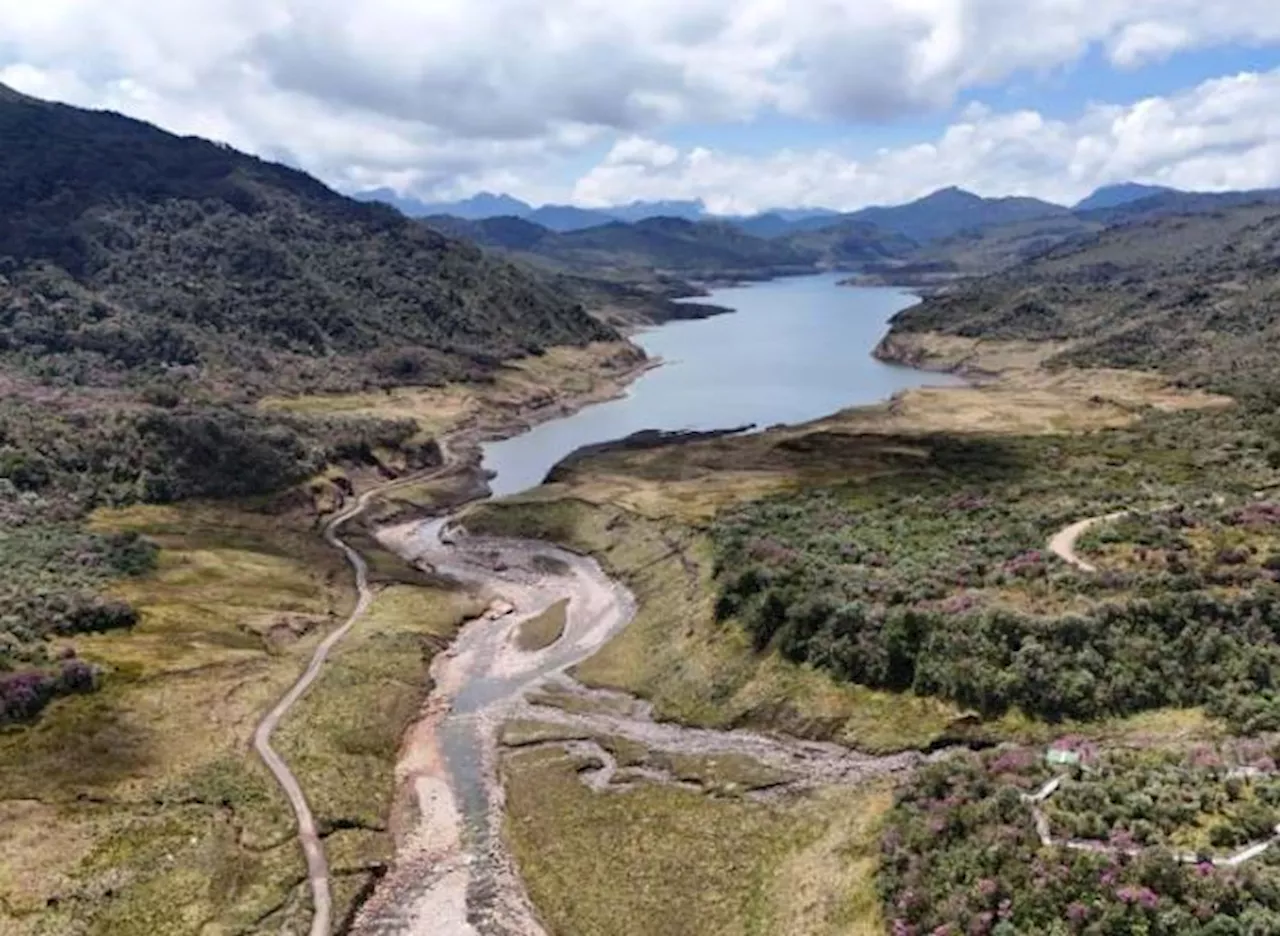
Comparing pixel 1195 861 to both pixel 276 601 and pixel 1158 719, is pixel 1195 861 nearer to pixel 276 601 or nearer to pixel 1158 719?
pixel 1158 719

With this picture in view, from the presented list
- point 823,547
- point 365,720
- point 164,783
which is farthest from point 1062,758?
point 164,783


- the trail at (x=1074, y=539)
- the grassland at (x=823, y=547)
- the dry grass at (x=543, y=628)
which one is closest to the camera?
the grassland at (x=823, y=547)

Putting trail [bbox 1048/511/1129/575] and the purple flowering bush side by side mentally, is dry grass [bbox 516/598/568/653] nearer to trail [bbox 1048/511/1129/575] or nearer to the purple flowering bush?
trail [bbox 1048/511/1129/575]

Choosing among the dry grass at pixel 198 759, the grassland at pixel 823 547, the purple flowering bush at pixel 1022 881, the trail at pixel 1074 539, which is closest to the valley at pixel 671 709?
the purple flowering bush at pixel 1022 881

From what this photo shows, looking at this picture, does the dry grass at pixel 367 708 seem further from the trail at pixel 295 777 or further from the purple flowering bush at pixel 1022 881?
the purple flowering bush at pixel 1022 881

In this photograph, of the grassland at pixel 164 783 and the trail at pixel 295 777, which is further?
the trail at pixel 295 777

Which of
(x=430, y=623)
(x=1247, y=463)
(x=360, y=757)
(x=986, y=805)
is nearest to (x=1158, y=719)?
(x=986, y=805)
